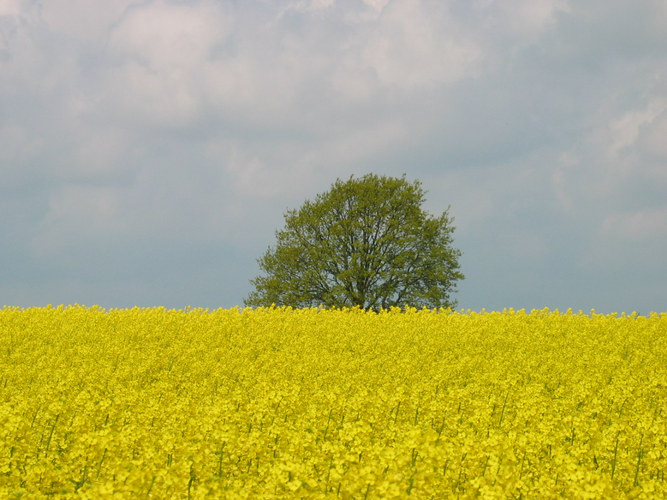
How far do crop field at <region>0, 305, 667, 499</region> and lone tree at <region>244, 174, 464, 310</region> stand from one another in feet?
47.1

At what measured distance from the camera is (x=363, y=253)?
37219 millimetres

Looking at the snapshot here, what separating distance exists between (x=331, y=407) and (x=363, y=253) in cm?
2859

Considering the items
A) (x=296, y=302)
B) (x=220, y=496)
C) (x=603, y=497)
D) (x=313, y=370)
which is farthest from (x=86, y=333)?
(x=296, y=302)

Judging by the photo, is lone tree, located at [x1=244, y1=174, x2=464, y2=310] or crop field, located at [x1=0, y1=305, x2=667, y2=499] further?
lone tree, located at [x1=244, y1=174, x2=464, y2=310]

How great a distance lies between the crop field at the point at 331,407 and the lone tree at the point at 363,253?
1435 cm

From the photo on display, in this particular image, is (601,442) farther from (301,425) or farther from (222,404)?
(222,404)

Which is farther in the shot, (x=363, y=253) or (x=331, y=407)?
(x=363, y=253)

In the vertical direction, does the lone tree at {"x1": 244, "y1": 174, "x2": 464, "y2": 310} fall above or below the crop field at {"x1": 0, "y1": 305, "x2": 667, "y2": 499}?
above

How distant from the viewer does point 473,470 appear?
6629 millimetres

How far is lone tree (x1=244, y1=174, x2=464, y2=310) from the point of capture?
3666 cm

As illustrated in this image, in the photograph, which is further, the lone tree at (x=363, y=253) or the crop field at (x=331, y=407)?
the lone tree at (x=363, y=253)

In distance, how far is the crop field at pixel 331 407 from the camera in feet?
18.9

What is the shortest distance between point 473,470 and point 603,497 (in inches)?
58.5

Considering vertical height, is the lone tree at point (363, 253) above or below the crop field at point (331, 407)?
above
